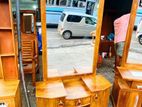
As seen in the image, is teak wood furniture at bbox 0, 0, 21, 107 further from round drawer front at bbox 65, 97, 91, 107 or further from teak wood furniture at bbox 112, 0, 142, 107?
teak wood furniture at bbox 112, 0, 142, 107

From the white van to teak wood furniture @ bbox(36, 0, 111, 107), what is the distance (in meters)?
0.15

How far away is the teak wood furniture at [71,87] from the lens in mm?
2232

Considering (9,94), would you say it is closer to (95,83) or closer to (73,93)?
(73,93)

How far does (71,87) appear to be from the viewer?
2.55 m

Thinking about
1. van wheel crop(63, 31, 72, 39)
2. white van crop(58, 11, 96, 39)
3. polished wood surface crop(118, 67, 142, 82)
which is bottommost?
polished wood surface crop(118, 67, 142, 82)

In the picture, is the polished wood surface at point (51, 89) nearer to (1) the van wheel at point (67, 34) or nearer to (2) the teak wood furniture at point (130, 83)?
(1) the van wheel at point (67, 34)

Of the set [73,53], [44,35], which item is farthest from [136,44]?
[44,35]

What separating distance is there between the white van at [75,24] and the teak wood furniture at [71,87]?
0.49 feet

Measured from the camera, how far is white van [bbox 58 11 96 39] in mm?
2495

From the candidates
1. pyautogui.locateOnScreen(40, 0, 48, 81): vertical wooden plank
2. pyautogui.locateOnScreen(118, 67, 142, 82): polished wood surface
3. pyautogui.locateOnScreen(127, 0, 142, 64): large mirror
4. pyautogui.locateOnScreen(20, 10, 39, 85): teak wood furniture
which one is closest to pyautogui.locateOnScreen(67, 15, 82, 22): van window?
pyautogui.locateOnScreen(40, 0, 48, 81): vertical wooden plank

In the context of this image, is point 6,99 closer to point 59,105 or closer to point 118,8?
point 59,105

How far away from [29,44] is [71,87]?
144 centimetres

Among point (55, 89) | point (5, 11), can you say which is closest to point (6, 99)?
point (55, 89)

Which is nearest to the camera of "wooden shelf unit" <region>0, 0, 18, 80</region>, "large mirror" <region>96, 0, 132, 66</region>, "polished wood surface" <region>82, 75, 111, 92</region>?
"wooden shelf unit" <region>0, 0, 18, 80</region>
